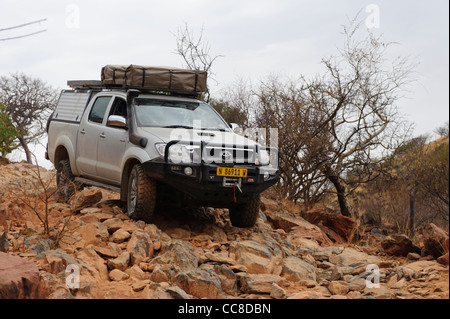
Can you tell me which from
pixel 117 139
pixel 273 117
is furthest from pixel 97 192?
pixel 273 117

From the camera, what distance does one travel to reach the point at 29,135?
1249 inches

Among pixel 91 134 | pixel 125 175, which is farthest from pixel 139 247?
pixel 91 134

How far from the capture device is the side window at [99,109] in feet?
33.4

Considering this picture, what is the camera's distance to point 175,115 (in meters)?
9.38

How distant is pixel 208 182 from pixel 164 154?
0.70 meters

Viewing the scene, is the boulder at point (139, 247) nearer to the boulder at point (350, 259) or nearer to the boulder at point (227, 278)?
the boulder at point (227, 278)

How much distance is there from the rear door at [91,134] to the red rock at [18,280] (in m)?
4.05

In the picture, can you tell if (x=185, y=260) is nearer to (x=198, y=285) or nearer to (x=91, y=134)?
(x=198, y=285)

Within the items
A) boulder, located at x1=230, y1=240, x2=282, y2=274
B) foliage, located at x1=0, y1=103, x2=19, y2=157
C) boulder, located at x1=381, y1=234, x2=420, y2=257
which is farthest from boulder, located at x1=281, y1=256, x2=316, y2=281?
foliage, located at x1=0, y1=103, x2=19, y2=157

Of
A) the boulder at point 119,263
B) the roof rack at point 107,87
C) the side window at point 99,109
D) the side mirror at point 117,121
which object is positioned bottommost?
the boulder at point 119,263

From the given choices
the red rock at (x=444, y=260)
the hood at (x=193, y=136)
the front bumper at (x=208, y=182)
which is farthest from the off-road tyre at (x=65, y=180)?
the red rock at (x=444, y=260)

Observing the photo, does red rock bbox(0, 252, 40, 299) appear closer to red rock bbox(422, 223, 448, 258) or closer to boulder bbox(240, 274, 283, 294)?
boulder bbox(240, 274, 283, 294)
